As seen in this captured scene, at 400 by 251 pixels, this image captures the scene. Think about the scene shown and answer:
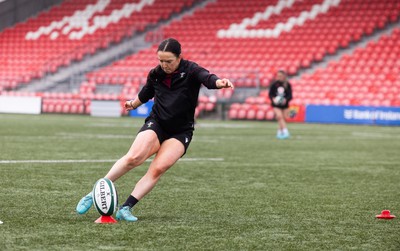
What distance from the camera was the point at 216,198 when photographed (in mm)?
9828

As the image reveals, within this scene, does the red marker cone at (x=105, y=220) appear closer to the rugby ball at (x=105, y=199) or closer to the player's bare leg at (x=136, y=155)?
the rugby ball at (x=105, y=199)

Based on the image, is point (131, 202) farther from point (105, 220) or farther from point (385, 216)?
point (385, 216)

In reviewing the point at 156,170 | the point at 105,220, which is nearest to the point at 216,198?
the point at 156,170

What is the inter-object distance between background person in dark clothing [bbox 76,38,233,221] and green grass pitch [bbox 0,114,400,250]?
402mm

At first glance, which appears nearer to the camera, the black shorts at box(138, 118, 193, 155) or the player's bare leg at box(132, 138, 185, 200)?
the player's bare leg at box(132, 138, 185, 200)

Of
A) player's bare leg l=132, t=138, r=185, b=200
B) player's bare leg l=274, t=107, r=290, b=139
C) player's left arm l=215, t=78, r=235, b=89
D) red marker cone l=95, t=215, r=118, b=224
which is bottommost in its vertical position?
player's bare leg l=274, t=107, r=290, b=139

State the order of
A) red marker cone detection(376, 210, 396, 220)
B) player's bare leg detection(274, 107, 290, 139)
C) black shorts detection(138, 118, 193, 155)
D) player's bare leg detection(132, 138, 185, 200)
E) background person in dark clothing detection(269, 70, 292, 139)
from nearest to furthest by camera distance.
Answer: player's bare leg detection(132, 138, 185, 200) < black shorts detection(138, 118, 193, 155) < red marker cone detection(376, 210, 396, 220) < player's bare leg detection(274, 107, 290, 139) < background person in dark clothing detection(269, 70, 292, 139)

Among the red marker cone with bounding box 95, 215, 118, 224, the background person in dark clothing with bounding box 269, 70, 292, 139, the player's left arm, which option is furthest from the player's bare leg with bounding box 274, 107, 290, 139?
the red marker cone with bounding box 95, 215, 118, 224

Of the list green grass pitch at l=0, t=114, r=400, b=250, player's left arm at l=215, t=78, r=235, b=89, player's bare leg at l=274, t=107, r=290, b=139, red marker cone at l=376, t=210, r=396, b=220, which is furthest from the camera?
player's bare leg at l=274, t=107, r=290, b=139

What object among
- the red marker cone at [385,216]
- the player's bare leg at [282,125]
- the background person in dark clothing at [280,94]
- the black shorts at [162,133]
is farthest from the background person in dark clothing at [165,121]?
the background person in dark clothing at [280,94]

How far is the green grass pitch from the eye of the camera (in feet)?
22.0

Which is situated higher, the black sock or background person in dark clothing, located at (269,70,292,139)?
background person in dark clothing, located at (269,70,292,139)

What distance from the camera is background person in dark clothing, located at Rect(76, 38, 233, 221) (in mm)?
7852

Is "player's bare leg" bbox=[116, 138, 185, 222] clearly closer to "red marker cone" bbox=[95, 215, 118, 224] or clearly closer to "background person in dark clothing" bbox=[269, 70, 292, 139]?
"red marker cone" bbox=[95, 215, 118, 224]
